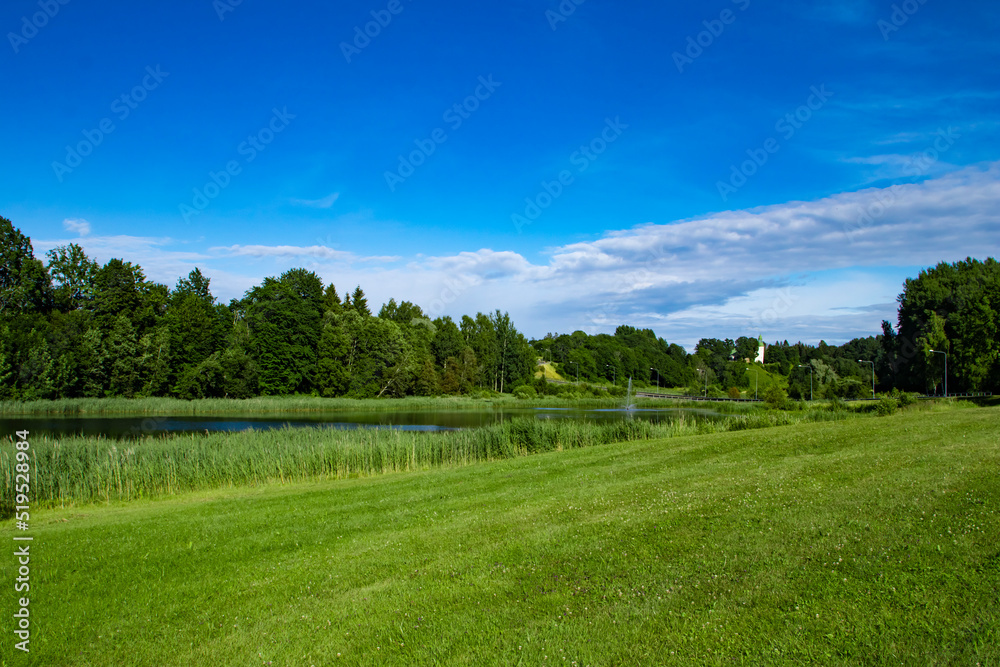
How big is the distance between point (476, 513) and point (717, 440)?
35.7 ft

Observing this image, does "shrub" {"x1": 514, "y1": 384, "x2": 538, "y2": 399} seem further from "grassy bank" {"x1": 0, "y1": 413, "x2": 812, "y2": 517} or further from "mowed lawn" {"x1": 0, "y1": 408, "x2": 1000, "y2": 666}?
"mowed lawn" {"x1": 0, "y1": 408, "x2": 1000, "y2": 666}

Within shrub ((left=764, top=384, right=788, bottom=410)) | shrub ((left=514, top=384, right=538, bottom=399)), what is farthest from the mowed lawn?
shrub ((left=514, top=384, right=538, bottom=399))

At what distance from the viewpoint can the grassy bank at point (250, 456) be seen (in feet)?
55.3

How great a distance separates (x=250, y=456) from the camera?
1964 cm

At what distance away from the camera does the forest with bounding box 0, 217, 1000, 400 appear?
195ft

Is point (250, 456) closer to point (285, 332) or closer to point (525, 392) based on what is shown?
point (285, 332)

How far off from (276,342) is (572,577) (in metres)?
75.3

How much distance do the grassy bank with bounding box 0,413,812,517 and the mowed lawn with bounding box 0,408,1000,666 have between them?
18.1ft

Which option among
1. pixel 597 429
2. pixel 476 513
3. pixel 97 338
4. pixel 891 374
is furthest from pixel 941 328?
pixel 97 338

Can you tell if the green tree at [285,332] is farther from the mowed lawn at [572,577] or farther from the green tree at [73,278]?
the mowed lawn at [572,577]

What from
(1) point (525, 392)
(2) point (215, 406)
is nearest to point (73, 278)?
(2) point (215, 406)

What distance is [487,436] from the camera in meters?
24.3

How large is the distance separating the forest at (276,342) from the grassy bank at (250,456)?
142 ft

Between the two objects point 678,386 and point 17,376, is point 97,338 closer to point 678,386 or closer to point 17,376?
point 17,376
